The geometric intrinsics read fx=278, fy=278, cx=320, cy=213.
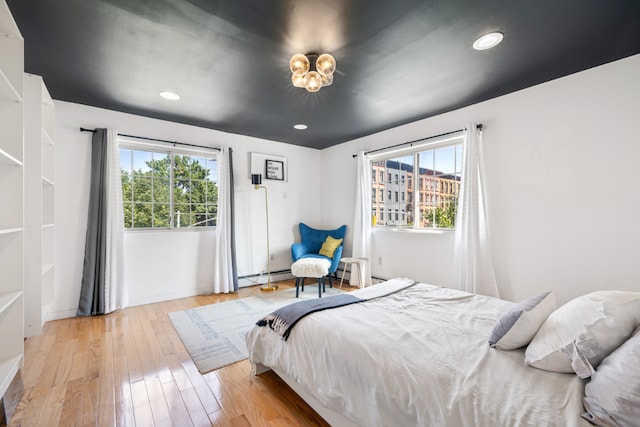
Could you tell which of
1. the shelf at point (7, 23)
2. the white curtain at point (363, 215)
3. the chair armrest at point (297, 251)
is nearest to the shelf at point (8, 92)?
the shelf at point (7, 23)

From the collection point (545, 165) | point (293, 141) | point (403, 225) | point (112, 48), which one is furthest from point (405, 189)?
point (112, 48)

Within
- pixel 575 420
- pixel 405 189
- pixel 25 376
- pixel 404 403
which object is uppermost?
pixel 405 189

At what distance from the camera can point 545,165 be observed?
8.73 ft

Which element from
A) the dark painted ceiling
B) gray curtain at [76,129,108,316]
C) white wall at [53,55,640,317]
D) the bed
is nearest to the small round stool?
white wall at [53,55,640,317]

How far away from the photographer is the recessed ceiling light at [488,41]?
6.37 feet

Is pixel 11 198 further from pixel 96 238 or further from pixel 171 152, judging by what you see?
pixel 171 152

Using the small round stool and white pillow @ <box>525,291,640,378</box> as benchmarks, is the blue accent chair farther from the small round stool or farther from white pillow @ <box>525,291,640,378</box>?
white pillow @ <box>525,291,640,378</box>

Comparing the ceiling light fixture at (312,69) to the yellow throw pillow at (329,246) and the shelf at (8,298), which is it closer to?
the shelf at (8,298)

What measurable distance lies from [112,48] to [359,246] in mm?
3630

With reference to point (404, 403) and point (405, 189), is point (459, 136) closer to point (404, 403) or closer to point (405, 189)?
point (405, 189)

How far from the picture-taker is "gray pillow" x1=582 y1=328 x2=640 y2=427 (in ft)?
2.67

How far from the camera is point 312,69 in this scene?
2.26m

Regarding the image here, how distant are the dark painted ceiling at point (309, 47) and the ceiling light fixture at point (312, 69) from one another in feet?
0.32

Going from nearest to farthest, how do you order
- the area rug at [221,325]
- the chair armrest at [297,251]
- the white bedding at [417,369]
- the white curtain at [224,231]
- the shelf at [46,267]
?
the white bedding at [417,369] → the area rug at [221,325] → the shelf at [46,267] → the white curtain at [224,231] → the chair armrest at [297,251]
